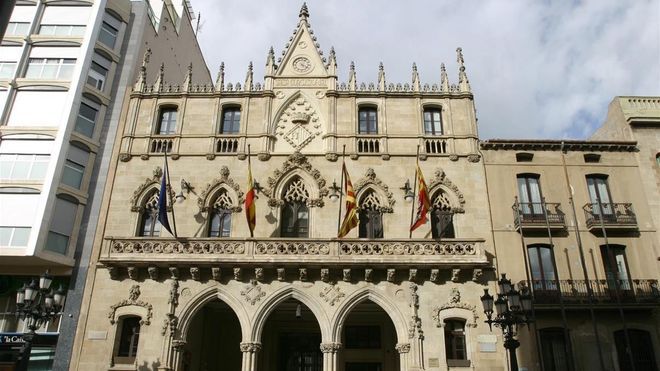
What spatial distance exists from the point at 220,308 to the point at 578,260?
1546 cm

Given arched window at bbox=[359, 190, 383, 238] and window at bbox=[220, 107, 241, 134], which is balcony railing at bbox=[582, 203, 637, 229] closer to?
arched window at bbox=[359, 190, 383, 238]

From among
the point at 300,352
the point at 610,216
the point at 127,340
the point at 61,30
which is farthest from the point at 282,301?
the point at 61,30

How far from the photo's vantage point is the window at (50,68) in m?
23.5

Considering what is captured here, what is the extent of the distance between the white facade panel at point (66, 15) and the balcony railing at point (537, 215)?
2205cm

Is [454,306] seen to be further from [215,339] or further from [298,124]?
[215,339]

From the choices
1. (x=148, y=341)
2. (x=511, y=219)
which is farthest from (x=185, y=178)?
(x=511, y=219)

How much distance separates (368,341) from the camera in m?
22.5

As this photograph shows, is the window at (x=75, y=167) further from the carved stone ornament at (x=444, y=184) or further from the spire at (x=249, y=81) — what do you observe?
the carved stone ornament at (x=444, y=184)

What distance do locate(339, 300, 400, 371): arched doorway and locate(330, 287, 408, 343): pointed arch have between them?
1.58 metres

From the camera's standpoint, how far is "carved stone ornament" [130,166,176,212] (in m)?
22.1

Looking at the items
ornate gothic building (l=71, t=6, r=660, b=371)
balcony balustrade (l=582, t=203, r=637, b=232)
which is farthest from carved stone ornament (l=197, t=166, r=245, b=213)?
balcony balustrade (l=582, t=203, r=637, b=232)

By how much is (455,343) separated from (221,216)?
10971mm

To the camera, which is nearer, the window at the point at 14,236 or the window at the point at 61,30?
the window at the point at 14,236

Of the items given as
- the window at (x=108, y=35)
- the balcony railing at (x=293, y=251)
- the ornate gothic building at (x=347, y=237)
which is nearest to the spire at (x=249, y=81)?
the ornate gothic building at (x=347, y=237)
